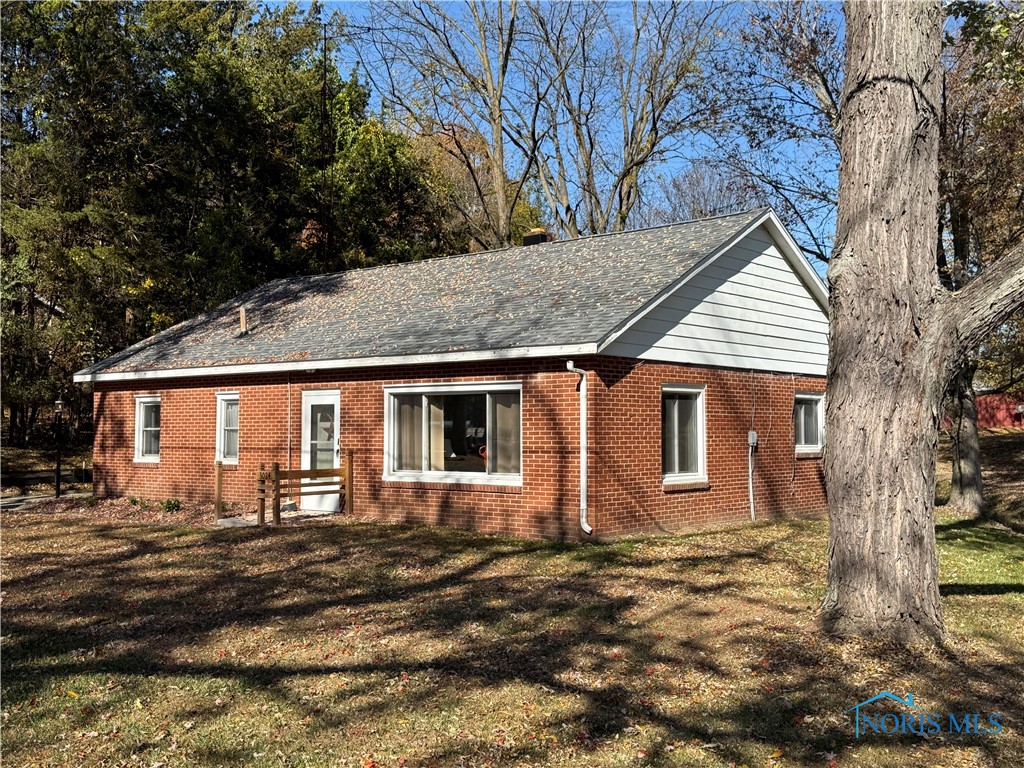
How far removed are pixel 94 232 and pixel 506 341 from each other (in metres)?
17.8

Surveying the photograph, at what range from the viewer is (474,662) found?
21.8ft

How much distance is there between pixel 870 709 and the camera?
5582mm

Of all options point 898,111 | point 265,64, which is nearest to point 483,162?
point 265,64

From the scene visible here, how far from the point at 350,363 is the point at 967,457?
12.1m

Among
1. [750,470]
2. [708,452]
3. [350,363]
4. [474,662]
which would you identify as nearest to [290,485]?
[350,363]

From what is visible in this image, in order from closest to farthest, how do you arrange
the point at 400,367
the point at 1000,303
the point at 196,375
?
1. the point at 1000,303
2. the point at 400,367
3. the point at 196,375

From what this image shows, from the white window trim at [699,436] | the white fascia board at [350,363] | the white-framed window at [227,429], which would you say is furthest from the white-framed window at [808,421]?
the white-framed window at [227,429]

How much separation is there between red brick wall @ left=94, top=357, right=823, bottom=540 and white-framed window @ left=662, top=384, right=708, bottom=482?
0.20m

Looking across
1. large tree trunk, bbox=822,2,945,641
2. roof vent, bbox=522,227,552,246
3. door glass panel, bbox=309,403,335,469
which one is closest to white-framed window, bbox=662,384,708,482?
door glass panel, bbox=309,403,335,469

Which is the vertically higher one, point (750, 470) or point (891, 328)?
point (891, 328)

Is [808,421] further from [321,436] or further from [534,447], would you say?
[321,436]

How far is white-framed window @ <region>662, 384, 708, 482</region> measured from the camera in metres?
13.5

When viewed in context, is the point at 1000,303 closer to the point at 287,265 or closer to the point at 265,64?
the point at 287,265

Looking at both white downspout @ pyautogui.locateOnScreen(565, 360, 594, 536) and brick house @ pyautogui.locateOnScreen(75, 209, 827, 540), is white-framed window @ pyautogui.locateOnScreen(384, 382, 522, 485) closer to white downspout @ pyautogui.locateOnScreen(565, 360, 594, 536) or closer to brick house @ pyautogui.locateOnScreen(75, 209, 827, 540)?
brick house @ pyautogui.locateOnScreen(75, 209, 827, 540)
